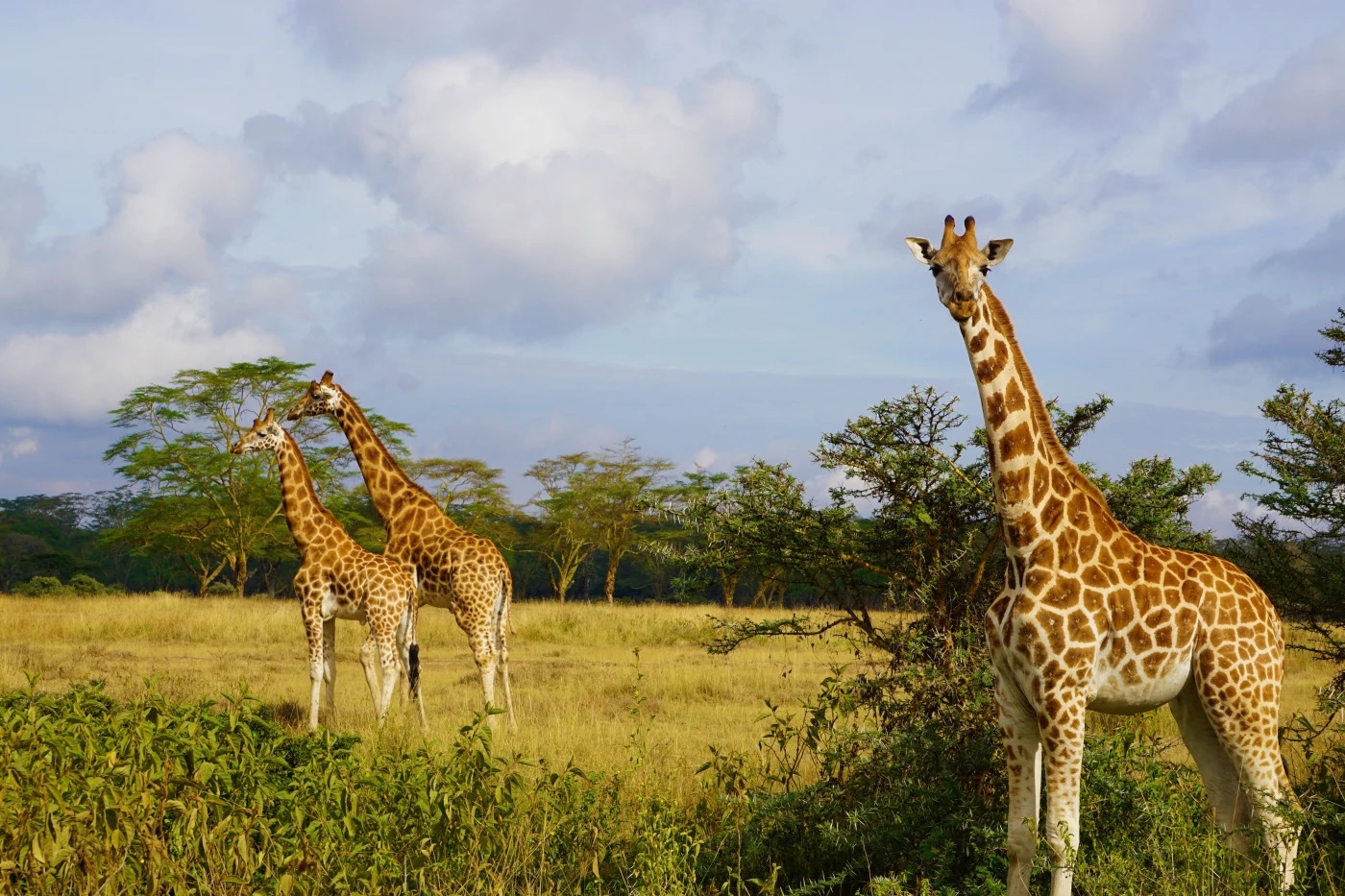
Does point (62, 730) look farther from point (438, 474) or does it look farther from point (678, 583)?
point (438, 474)

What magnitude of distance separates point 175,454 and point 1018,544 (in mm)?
35440

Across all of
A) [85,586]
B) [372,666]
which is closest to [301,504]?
[372,666]

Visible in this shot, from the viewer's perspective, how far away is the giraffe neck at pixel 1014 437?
525cm

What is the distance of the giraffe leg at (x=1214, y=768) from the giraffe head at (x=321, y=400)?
8.35 m

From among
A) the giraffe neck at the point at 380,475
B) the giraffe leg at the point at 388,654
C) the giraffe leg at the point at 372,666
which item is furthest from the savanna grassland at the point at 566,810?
the giraffe neck at the point at 380,475

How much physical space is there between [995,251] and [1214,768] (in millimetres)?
2635

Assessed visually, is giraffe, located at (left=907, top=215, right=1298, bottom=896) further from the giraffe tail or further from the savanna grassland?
the giraffe tail

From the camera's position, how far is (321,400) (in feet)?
37.8

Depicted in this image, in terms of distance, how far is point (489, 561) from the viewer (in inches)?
444

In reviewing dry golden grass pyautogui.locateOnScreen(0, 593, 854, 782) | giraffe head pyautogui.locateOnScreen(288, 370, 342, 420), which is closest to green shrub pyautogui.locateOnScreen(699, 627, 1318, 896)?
dry golden grass pyautogui.locateOnScreen(0, 593, 854, 782)

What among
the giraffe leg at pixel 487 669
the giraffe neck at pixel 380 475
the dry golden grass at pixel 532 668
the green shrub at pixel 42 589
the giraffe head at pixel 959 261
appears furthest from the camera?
the green shrub at pixel 42 589

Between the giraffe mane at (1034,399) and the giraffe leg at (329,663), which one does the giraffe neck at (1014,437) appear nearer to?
the giraffe mane at (1034,399)

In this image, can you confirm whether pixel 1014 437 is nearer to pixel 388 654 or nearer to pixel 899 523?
pixel 899 523

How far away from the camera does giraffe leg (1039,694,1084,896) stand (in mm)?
4859
